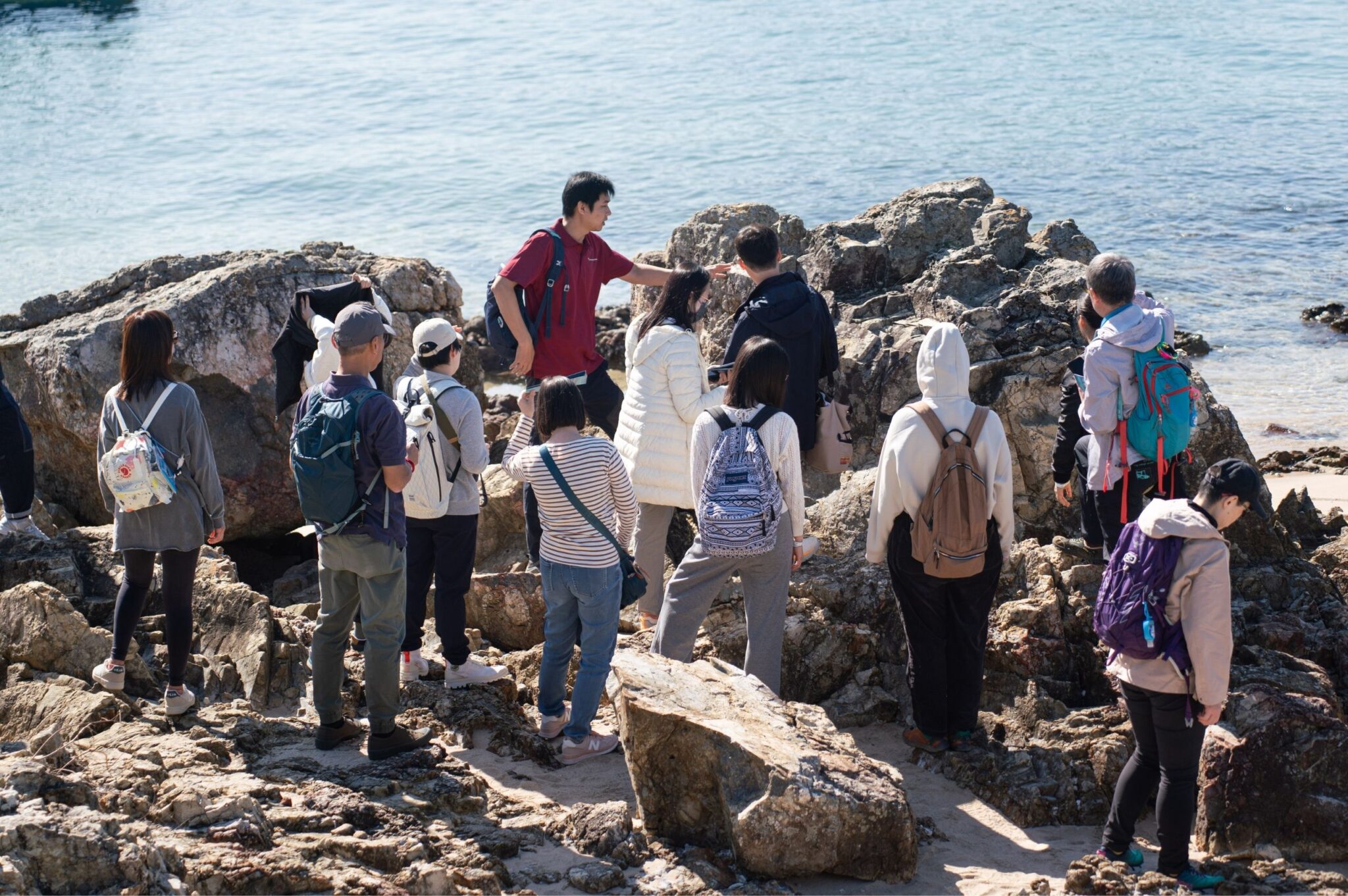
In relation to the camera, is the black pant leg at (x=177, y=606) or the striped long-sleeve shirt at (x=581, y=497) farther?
the black pant leg at (x=177, y=606)

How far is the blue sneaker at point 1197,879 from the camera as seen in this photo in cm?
427

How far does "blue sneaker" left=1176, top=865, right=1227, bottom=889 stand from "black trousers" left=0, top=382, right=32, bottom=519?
616 centimetres

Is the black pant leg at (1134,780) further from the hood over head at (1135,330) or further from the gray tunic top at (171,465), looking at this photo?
the gray tunic top at (171,465)

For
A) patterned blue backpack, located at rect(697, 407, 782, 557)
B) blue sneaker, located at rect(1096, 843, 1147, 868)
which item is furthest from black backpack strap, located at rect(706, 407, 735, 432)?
blue sneaker, located at rect(1096, 843, 1147, 868)

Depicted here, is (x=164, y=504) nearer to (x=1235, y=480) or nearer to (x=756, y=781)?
(x=756, y=781)

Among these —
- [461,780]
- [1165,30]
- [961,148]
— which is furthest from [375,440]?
[1165,30]

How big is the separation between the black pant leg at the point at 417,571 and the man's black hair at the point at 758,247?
195cm

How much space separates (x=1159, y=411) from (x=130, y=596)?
451 centimetres

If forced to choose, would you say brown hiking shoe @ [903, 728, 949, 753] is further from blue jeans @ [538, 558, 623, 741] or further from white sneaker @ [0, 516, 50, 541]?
white sneaker @ [0, 516, 50, 541]

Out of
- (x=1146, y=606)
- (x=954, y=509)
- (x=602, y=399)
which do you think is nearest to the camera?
(x=1146, y=606)

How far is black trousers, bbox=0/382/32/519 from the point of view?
6980 millimetres

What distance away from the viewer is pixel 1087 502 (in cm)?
588

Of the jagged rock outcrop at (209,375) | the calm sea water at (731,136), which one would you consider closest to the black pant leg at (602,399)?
the jagged rock outcrop at (209,375)

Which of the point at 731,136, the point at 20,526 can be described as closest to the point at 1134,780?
the point at 20,526
